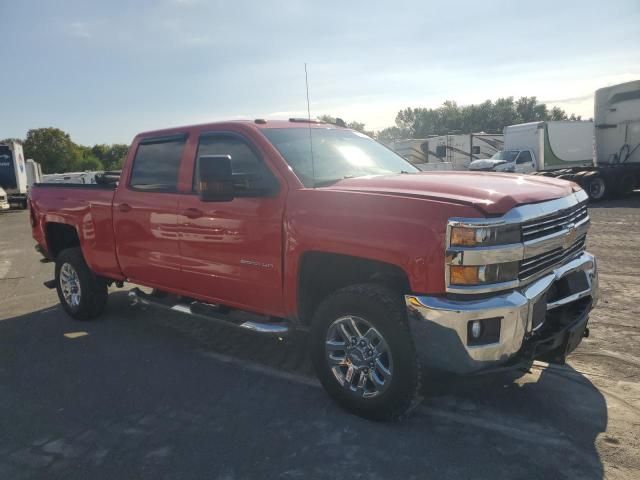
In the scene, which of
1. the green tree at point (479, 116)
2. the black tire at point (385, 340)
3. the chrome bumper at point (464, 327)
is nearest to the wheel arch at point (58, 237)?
the black tire at point (385, 340)

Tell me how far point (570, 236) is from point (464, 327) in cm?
121

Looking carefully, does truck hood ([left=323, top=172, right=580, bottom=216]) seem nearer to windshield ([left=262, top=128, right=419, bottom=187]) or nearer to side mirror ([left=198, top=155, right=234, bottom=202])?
windshield ([left=262, top=128, right=419, bottom=187])

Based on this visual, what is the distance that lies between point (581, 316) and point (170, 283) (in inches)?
131

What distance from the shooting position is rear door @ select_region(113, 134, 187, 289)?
4.48m

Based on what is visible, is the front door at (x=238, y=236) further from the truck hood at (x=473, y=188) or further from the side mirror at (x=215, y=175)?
the truck hood at (x=473, y=188)

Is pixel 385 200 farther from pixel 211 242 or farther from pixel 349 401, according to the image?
pixel 211 242

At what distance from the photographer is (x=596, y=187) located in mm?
16828

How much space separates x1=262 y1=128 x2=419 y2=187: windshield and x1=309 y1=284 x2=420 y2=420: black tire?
916 mm

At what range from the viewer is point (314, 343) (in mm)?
3459

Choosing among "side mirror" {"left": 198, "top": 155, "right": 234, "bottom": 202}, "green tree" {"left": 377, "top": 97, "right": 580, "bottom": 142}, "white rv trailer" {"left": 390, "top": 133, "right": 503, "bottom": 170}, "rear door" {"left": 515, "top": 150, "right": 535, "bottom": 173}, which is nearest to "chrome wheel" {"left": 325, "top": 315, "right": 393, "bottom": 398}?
"side mirror" {"left": 198, "top": 155, "right": 234, "bottom": 202}

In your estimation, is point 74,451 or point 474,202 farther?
point 74,451

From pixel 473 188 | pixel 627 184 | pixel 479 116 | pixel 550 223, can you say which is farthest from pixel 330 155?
pixel 479 116

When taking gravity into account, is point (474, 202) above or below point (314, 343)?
above

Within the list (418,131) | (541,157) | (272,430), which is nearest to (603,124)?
(541,157)
